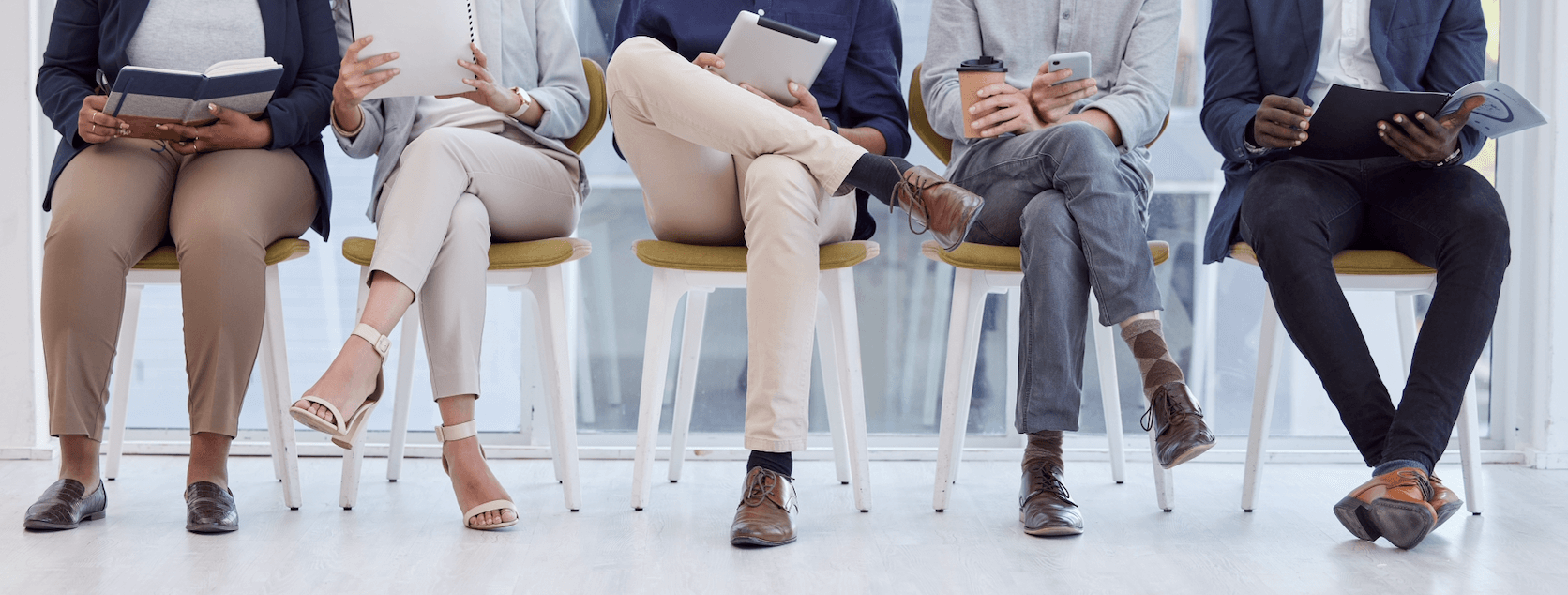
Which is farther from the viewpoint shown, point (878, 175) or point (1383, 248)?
point (1383, 248)

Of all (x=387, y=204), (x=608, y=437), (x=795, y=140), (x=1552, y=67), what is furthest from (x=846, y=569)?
(x=1552, y=67)

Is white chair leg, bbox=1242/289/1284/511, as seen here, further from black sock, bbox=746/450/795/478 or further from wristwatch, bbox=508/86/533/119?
wristwatch, bbox=508/86/533/119

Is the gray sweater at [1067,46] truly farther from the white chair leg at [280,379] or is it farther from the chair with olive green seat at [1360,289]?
the white chair leg at [280,379]

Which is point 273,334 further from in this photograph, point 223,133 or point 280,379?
point 223,133

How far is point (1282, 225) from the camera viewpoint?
1.70 metres

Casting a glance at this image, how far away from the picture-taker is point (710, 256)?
1753 millimetres

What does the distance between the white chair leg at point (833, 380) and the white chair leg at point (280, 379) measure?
35.2 inches

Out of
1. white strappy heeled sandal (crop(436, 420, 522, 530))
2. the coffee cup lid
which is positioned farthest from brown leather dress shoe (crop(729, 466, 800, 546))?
the coffee cup lid

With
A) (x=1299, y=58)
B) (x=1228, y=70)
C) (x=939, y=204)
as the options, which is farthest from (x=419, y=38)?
(x=1299, y=58)

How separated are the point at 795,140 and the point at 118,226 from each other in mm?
1032

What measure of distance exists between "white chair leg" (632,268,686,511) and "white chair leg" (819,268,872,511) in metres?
0.26

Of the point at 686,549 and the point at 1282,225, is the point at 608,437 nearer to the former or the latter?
the point at 686,549

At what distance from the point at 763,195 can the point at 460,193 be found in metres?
0.48

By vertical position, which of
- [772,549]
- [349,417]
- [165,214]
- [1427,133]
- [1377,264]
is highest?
[1427,133]
